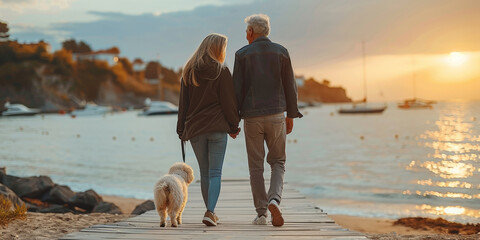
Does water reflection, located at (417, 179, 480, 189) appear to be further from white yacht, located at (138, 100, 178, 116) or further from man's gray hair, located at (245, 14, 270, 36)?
white yacht, located at (138, 100, 178, 116)

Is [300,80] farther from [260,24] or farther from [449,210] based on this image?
[260,24]

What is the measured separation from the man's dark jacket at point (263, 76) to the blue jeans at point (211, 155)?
361 mm

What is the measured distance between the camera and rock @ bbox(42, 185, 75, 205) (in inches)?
421

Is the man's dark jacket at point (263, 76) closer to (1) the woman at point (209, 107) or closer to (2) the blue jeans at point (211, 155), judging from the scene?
(1) the woman at point (209, 107)

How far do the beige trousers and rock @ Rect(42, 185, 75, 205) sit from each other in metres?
7.03

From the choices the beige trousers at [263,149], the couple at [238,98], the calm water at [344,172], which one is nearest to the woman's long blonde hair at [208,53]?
the couple at [238,98]

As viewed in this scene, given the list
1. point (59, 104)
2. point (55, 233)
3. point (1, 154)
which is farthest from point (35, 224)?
point (59, 104)

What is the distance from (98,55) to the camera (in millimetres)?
125750

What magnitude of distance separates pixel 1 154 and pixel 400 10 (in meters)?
41.5

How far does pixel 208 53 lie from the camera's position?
14.6ft

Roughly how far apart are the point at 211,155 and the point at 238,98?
601mm

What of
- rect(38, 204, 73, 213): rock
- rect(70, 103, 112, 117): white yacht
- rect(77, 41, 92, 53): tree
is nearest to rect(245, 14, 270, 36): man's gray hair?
rect(38, 204, 73, 213): rock

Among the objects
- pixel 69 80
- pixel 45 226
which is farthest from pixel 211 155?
pixel 69 80

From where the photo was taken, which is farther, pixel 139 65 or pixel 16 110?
pixel 139 65
